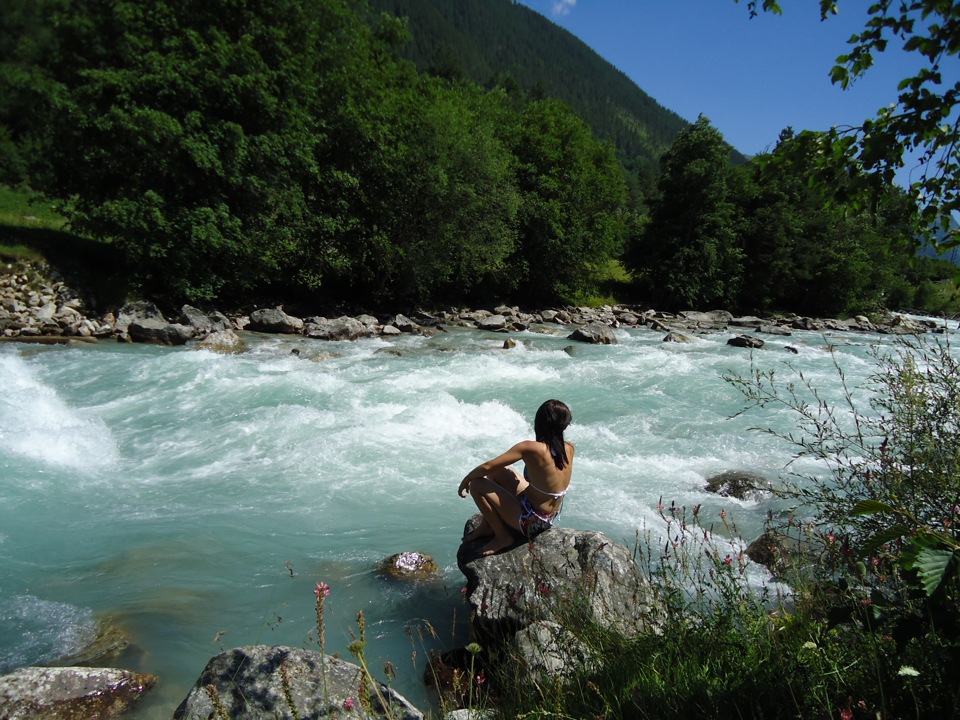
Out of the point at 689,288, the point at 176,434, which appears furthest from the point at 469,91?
the point at 176,434

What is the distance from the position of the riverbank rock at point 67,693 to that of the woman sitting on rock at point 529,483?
2721 mm

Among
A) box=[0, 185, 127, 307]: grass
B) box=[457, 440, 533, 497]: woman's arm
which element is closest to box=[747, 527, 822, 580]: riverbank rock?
box=[457, 440, 533, 497]: woman's arm

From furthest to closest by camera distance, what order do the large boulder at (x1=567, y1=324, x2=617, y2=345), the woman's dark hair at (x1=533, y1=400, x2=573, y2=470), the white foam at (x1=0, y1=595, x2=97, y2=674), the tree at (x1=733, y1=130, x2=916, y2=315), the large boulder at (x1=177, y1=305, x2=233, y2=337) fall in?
1. the tree at (x1=733, y1=130, x2=916, y2=315)
2. the large boulder at (x1=567, y1=324, x2=617, y2=345)
3. the large boulder at (x1=177, y1=305, x2=233, y2=337)
4. the woman's dark hair at (x1=533, y1=400, x2=573, y2=470)
5. the white foam at (x1=0, y1=595, x2=97, y2=674)

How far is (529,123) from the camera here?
32719 mm

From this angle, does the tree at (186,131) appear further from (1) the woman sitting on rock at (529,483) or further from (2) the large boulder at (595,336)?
(1) the woman sitting on rock at (529,483)

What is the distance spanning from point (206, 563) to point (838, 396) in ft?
41.9

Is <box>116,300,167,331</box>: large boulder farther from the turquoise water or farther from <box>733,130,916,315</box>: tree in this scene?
<box>733,130,916,315</box>: tree

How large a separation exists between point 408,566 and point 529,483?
158 cm

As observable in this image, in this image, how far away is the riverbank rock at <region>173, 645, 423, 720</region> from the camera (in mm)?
2998

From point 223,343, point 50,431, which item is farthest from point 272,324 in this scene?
point 50,431

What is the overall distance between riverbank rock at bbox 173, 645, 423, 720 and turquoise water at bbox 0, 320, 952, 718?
634 millimetres

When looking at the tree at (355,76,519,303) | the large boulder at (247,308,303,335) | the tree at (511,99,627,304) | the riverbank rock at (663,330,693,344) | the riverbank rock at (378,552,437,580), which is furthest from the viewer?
the tree at (511,99,627,304)

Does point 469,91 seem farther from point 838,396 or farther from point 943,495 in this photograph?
point 943,495


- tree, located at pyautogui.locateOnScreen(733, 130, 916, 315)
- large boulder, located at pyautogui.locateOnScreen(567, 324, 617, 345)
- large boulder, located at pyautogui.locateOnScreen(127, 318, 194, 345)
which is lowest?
large boulder, located at pyautogui.locateOnScreen(127, 318, 194, 345)
